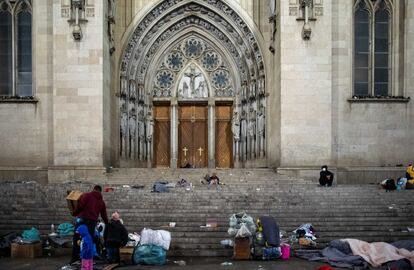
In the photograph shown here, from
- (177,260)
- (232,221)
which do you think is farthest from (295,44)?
(177,260)

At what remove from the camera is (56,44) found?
1919cm

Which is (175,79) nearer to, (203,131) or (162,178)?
(203,131)

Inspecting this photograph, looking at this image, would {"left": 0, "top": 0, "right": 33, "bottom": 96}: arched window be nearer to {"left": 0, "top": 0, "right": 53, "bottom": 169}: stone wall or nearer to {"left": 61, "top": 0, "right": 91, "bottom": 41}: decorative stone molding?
{"left": 0, "top": 0, "right": 53, "bottom": 169}: stone wall

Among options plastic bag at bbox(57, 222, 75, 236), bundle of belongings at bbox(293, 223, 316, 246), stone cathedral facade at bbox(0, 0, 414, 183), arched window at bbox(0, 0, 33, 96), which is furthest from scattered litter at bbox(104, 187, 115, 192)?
arched window at bbox(0, 0, 33, 96)

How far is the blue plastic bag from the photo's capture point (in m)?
11.1

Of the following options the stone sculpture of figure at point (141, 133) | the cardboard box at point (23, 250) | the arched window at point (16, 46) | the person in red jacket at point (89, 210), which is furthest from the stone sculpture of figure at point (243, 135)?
the person in red jacket at point (89, 210)

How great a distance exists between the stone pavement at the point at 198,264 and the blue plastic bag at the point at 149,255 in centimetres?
22

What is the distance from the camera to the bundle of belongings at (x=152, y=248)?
1112cm

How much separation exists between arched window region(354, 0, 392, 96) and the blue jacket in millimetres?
14333

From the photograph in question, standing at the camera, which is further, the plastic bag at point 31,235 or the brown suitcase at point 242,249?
the plastic bag at point 31,235

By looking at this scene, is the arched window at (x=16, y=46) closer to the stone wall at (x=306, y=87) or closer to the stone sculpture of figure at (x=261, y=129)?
the stone sculpture of figure at (x=261, y=129)

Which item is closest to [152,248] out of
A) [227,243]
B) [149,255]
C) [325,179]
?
[149,255]

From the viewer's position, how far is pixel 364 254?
11141 mm

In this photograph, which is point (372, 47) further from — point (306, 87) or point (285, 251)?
point (285, 251)
